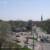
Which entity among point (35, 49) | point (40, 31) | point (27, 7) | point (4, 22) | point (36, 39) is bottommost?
point (35, 49)

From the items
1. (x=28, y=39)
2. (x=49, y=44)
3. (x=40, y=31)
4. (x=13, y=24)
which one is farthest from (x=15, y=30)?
(x=49, y=44)

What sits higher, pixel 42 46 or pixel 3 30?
pixel 3 30

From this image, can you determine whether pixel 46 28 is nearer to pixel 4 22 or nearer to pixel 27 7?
pixel 27 7

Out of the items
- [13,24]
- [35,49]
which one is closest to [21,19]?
[13,24]

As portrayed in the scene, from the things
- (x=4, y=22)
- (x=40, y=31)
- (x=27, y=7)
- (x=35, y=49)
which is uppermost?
(x=27, y=7)

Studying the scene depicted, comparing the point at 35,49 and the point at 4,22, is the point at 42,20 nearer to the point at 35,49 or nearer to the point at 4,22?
the point at 35,49

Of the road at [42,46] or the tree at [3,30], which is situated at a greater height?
the tree at [3,30]

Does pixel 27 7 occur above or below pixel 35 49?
above

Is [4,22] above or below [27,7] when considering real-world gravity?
below

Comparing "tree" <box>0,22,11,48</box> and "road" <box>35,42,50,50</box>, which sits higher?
"tree" <box>0,22,11,48</box>
